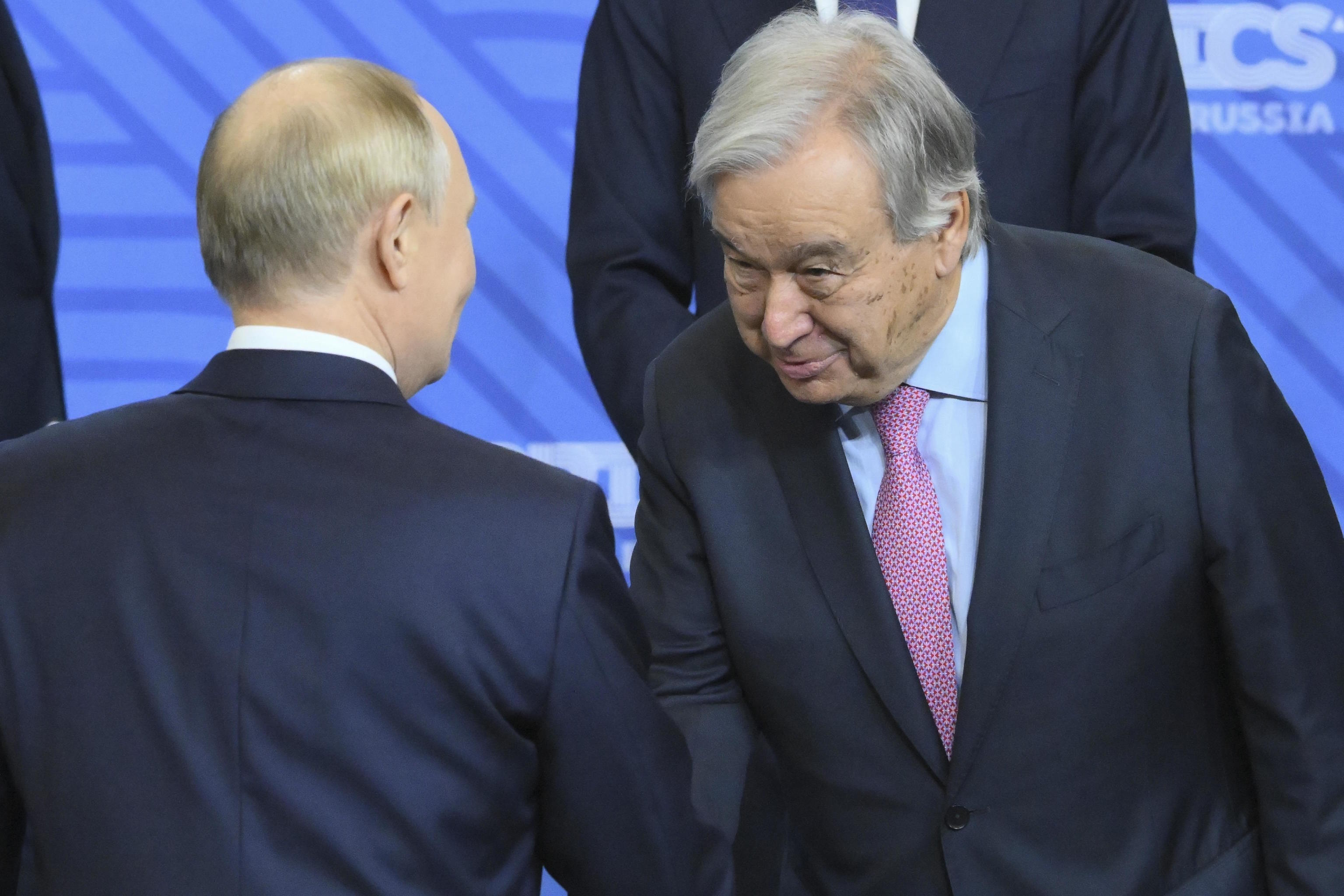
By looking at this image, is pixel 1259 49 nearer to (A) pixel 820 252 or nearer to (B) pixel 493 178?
(B) pixel 493 178

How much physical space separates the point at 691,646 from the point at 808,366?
0.34m

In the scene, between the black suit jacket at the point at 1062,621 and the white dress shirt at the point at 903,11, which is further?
the white dress shirt at the point at 903,11

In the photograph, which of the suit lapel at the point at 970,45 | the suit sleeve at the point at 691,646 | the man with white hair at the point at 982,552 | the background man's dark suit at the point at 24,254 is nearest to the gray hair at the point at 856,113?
the man with white hair at the point at 982,552

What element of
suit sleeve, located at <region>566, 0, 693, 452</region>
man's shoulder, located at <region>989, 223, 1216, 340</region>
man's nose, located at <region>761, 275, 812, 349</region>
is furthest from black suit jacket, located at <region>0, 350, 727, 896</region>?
suit sleeve, located at <region>566, 0, 693, 452</region>

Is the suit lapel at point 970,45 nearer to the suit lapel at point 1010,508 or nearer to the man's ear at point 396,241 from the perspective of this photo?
the suit lapel at point 1010,508

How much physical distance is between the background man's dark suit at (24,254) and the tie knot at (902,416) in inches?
50.1

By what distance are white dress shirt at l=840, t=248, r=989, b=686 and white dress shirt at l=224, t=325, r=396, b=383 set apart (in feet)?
1.97

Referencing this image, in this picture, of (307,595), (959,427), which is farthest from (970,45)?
(307,595)

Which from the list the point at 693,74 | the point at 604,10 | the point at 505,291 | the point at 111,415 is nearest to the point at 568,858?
the point at 111,415

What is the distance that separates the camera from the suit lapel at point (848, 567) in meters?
1.59

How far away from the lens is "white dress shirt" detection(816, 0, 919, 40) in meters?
2.20

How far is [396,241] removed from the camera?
4.00 ft

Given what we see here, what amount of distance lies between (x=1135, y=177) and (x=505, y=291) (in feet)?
4.36

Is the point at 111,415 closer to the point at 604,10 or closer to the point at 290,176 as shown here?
the point at 290,176
